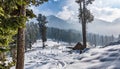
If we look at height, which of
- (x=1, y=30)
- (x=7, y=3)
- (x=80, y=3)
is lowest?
(x=1, y=30)

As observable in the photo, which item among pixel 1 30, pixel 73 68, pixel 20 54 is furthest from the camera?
pixel 73 68

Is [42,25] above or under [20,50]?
above

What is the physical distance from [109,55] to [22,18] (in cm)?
1393

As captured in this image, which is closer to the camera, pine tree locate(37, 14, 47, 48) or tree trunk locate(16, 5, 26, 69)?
tree trunk locate(16, 5, 26, 69)

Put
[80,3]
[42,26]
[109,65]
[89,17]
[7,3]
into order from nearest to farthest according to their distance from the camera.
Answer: [7,3], [109,65], [80,3], [89,17], [42,26]

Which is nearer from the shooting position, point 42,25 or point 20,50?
point 20,50

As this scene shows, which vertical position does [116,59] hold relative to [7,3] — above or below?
below

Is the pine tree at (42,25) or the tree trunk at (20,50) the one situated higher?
the pine tree at (42,25)

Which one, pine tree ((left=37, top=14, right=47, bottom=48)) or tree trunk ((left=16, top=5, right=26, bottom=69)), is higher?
pine tree ((left=37, top=14, right=47, bottom=48))

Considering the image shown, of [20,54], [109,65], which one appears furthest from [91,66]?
[20,54]

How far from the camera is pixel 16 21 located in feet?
31.6

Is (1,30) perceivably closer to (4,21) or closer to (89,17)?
(4,21)

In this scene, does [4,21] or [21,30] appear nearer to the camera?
[4,21]

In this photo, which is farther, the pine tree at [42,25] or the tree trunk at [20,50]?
the pine tree at [42,25]
